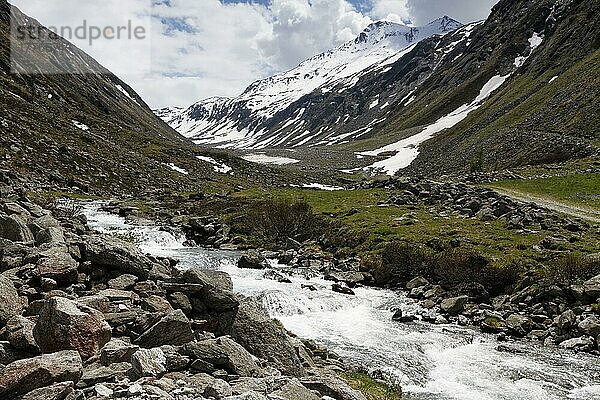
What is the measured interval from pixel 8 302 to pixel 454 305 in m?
21.5

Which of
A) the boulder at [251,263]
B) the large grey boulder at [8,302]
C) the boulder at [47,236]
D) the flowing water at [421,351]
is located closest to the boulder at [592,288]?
the flowing water at [421,351]

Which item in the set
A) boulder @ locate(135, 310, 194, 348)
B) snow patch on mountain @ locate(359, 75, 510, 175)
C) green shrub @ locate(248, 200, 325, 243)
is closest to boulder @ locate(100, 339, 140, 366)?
boulder @ locate(135, 310, 194, 348)


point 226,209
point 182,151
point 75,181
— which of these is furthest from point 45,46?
point 226,209

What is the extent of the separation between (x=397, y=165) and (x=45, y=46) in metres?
116

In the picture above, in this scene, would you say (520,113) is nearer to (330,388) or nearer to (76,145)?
(76,145)

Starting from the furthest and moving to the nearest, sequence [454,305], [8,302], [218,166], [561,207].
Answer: [218,166], [561,207], [454,305], [8,302]

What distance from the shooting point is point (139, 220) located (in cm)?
4638

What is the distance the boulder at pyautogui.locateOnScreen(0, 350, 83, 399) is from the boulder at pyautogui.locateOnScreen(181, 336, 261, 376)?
2511 mm

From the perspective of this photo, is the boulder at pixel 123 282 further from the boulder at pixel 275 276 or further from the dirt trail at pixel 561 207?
the dirt trail at pixel 561 207

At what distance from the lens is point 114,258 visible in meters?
16.5

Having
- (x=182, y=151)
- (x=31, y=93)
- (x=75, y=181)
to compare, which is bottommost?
(x=75, y=181)

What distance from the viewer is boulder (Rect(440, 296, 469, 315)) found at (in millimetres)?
25516

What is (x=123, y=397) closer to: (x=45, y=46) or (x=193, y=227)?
(x=193, y=227)

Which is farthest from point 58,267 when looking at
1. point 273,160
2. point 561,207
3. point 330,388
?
point 273,160
